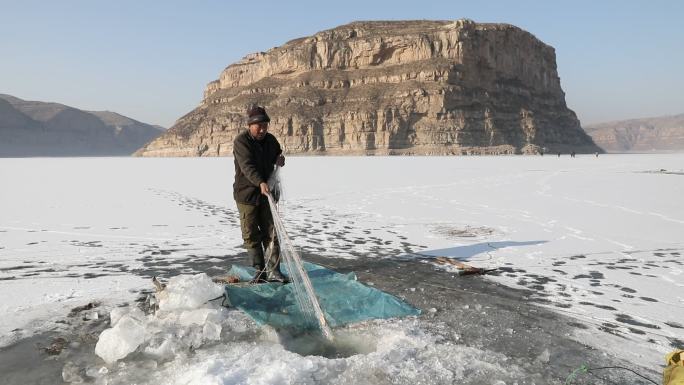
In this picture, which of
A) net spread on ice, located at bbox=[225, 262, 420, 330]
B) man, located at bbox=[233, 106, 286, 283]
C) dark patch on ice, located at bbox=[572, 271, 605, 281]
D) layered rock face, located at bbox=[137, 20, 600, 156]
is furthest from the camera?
layered rock face, located at bbox=[137, 20, 600, 156]

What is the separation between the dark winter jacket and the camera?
195 inches

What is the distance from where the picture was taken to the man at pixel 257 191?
5.05 m

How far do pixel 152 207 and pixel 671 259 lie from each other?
39.2 feet

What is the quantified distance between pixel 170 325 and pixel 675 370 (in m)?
3.71

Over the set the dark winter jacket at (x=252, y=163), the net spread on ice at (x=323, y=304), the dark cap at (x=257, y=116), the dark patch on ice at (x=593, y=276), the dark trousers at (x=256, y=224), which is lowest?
the dark patch on ice at (x=593, y=276)

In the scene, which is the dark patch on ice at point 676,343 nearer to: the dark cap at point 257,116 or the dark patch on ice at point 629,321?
the dark patch on ice at point 629,321

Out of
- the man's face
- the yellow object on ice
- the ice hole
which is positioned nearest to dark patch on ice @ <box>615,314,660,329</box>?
the yellow object on ice

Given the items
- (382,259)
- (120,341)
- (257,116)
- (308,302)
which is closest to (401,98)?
(382,259)

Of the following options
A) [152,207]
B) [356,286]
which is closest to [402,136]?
[152,207]

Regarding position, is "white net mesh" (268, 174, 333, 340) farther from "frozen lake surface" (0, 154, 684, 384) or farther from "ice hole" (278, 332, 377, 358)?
"frozen lake surface" (0, 154, 684, 384)

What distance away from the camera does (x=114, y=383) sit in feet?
9.58

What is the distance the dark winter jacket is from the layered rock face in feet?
281

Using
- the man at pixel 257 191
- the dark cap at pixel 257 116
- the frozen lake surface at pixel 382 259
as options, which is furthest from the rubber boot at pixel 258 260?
the dark cap at pixel 257 116

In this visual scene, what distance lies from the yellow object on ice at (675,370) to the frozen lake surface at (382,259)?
463 millimetres
